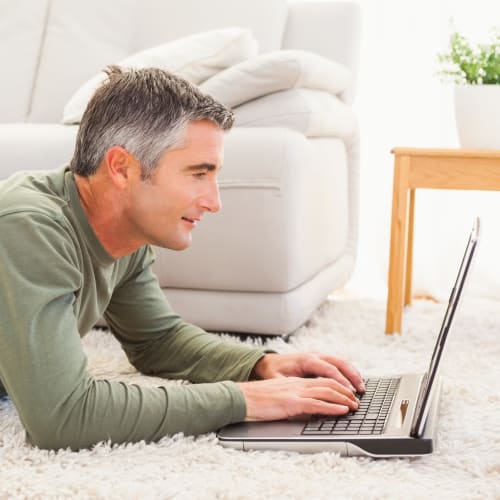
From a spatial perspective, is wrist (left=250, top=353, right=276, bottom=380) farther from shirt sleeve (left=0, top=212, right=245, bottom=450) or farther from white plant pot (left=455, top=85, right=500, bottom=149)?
white plant pot (left=455, top=85, right=500, bottom=149)

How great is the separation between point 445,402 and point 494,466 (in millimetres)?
321

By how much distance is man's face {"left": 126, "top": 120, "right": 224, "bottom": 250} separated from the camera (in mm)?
1205

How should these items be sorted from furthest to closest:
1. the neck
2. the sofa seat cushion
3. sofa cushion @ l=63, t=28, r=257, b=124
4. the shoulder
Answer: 1. sofa cushion @ l=63, t=28, r=257, b=124
2. the sofa seat cushion
3. the neck
4. the shoulder

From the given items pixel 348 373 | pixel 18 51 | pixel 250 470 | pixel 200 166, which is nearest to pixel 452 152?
pixel 348 373

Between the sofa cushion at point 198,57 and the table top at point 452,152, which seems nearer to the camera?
the table top at point 452,152

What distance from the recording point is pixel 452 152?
6.41 feet

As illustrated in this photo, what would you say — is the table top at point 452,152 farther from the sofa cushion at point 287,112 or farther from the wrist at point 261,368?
the wrist at point 261,368

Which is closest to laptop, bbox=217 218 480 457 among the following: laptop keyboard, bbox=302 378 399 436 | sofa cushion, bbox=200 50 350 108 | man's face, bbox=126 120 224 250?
laptop keyboard, bbox=302 378 399 436

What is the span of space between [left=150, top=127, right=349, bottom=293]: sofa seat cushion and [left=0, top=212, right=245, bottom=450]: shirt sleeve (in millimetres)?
726

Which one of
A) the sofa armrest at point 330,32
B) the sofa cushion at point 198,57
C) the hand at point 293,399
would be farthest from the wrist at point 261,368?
the sofa armrest at point 330,32

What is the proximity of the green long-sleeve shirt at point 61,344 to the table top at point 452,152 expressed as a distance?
93 cm

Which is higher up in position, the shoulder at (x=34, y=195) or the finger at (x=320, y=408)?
the shoulder at (x=34, y=195)

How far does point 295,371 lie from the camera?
1.33 m

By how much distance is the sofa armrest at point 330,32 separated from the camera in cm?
268
